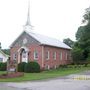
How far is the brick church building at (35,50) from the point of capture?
52.6 metres

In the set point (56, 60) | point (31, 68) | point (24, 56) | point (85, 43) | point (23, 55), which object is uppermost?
point (85, 43)

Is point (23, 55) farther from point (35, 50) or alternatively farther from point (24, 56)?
point (35, 50)

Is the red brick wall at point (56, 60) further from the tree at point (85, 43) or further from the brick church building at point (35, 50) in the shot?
the tree at point (85, 43)

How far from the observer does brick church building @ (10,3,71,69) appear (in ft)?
172

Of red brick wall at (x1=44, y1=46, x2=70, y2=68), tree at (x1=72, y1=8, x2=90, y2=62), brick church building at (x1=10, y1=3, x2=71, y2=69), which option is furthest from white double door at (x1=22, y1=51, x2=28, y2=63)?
tree at (x1=72, y1=8, x2=90, y2=62)

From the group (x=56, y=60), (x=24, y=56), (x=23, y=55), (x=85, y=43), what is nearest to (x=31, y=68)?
(x=24, y=56)

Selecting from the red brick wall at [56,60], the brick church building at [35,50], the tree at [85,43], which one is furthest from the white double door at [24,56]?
the tree at [85,43]

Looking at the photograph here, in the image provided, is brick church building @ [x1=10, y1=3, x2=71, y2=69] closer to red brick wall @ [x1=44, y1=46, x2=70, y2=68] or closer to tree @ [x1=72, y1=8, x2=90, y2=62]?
red brick wall @ [x1=44, y1=46, x2=70, y2=68]

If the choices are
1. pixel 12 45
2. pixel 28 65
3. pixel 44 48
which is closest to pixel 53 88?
pixel 28 65

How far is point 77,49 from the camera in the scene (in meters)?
59.4

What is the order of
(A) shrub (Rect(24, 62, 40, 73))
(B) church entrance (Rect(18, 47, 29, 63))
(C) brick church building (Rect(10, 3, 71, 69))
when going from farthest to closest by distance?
1. (B) church entrance (Rect(18, 47, 29, 63))
2. (C) brick church building (Rect(10, 3, 71, 69))
3. (A) shrub (Rect(24, 62, 40, 73))

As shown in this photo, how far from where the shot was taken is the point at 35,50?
5316 cm

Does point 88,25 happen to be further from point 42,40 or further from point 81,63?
point 42,40

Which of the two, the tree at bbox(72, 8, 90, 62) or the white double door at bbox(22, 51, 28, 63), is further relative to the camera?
the tree at bbox(72, 8, 90, 62)
